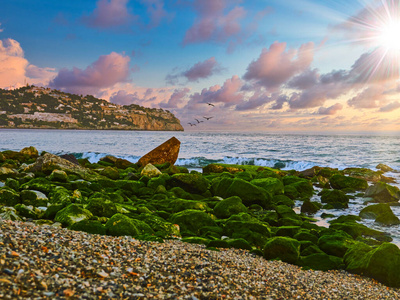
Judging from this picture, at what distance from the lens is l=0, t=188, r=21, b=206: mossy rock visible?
8.69 metres

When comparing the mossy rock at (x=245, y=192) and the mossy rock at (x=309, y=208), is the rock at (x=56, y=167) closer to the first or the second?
the mossy rock at (x=245, y=192)

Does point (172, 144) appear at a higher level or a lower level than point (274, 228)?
higher

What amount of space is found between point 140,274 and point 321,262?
475cm

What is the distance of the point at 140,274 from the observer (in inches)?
171

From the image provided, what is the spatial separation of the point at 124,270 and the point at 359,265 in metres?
5.47

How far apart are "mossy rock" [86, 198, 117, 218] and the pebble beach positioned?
2709mm

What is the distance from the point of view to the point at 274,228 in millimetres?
9414

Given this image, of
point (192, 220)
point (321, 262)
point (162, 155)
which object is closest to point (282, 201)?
point (192, 220)

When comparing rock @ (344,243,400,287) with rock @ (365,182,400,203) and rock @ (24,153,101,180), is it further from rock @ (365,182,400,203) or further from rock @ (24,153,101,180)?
rock @ (24,153,101,180)

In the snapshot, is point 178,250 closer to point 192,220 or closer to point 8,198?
point 192,220

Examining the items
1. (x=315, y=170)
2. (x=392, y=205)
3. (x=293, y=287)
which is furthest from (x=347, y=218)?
(x=315, y=170)

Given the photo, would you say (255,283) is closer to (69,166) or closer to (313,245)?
(313,245)

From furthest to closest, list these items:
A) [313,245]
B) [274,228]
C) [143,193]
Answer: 1. [143,193]
2. [274,228]
3. [313,245]

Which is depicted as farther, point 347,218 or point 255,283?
point 347,218
